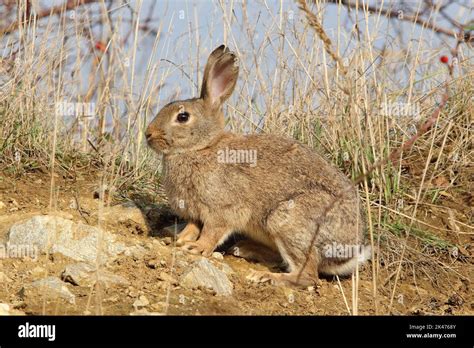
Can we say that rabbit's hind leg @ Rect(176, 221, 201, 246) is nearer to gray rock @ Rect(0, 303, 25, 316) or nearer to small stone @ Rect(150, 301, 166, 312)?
small stone @ Rect(150, 301, 166, 312)

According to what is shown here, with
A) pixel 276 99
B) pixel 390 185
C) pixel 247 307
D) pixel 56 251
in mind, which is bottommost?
pixel 247 307

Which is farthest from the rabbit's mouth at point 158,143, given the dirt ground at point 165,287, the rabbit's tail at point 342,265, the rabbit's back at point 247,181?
the rabbit's tail at point 342,265

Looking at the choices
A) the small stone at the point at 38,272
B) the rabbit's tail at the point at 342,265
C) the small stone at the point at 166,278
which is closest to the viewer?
the small stone at the point at 38,272

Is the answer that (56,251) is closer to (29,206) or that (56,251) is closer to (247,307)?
(29,206)

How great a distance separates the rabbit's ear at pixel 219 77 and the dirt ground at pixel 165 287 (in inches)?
43.0

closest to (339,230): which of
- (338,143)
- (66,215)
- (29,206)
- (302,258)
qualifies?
(302,258)

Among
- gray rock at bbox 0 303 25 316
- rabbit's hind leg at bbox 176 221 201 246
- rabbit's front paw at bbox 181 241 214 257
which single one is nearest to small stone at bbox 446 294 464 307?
rabbit's front paw at bbox 181 241 214 257

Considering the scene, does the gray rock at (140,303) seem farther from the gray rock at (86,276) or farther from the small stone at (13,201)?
the small stone at (13,201)

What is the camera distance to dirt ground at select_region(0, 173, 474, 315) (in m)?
4.58

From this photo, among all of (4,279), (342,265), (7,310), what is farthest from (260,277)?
(7,310)

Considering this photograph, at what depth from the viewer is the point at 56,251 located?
5.13 m

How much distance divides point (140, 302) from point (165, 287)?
366 millimetres

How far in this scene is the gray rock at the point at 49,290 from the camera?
14.8ft

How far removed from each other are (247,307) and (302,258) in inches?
27.7
